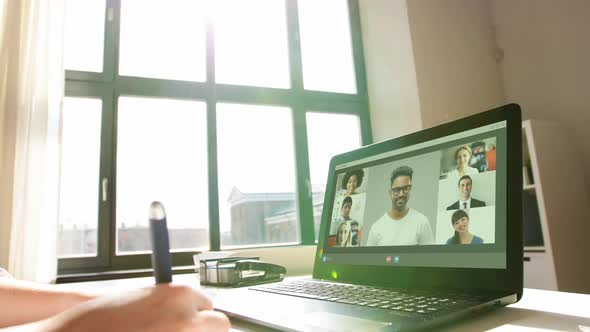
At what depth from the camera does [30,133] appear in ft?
6.63

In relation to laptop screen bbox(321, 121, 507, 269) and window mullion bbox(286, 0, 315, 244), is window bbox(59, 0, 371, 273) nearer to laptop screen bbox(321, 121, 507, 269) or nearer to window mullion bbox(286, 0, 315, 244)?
window mullion bbox(286, 0, 315, 244)

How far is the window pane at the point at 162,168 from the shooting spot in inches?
95.0

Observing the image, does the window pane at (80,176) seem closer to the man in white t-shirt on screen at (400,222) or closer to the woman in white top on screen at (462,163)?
the man in white t-shirt on screen at (400,222)

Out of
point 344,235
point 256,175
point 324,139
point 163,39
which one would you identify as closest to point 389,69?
point 324,139

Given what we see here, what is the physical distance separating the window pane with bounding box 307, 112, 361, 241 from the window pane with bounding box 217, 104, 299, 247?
0.50 ft

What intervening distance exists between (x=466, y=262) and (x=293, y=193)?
2.26 meters

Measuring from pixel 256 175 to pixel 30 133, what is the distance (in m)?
1.31

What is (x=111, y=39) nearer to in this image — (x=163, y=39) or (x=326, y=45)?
(x=163, y=39)

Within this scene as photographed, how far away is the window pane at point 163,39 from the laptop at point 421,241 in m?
2.12

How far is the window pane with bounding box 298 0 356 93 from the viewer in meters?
3.17

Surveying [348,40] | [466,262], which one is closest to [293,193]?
→ [348,40]

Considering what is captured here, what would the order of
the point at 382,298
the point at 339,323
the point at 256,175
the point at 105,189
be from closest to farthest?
the point at 339,323 → the point at 382,298 → the point at 105,189 → the point at 256,175

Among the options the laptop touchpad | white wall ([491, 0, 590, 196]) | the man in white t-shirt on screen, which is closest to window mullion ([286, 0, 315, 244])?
white wall ([491, 0, 590, 196])

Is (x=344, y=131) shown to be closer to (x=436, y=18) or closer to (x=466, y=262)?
(x=436, y=18)
